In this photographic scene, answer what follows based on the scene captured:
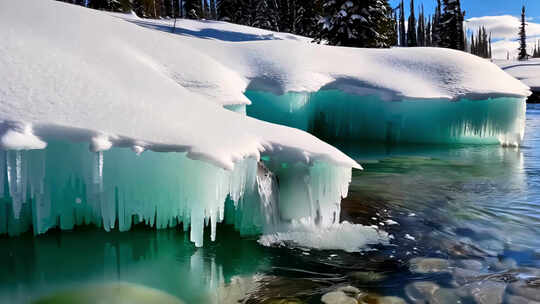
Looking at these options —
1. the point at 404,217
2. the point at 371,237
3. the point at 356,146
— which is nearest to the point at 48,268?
the point at 371,237

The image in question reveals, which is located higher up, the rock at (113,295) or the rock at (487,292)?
the rock at (113,295)

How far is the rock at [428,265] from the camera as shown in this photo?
12.9 ft

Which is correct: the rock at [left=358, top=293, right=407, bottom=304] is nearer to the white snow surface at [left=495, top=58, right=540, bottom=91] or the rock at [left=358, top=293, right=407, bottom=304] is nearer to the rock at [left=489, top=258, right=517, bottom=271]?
the rock at [left=489, top=258, right=517, bottom=271]

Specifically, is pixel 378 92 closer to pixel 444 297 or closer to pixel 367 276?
pixel 367 276

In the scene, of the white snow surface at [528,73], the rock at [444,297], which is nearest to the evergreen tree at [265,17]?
the white snow surface at [528,73]

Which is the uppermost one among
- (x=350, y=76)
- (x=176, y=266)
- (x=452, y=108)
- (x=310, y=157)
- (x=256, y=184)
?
(x=350, y=76)

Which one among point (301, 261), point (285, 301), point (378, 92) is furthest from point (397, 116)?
point (285, 301)

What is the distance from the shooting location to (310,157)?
413cm

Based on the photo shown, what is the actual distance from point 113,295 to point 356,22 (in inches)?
659

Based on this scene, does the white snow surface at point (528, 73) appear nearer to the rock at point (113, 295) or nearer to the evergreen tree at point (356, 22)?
the evergreen tree at point (356, 22)

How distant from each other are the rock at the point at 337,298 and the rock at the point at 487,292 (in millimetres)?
909

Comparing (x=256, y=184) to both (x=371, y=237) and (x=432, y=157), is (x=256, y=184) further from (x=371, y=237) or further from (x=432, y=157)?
(x=432, y=157)

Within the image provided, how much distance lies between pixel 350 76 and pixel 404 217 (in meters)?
5.57

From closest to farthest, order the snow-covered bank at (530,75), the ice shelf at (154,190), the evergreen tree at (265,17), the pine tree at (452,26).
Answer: the ice shelf at (154,190) < the snow-covered bank at (530,75) < the pine tree at (452,26) < the evergreen tree at (265,17)
